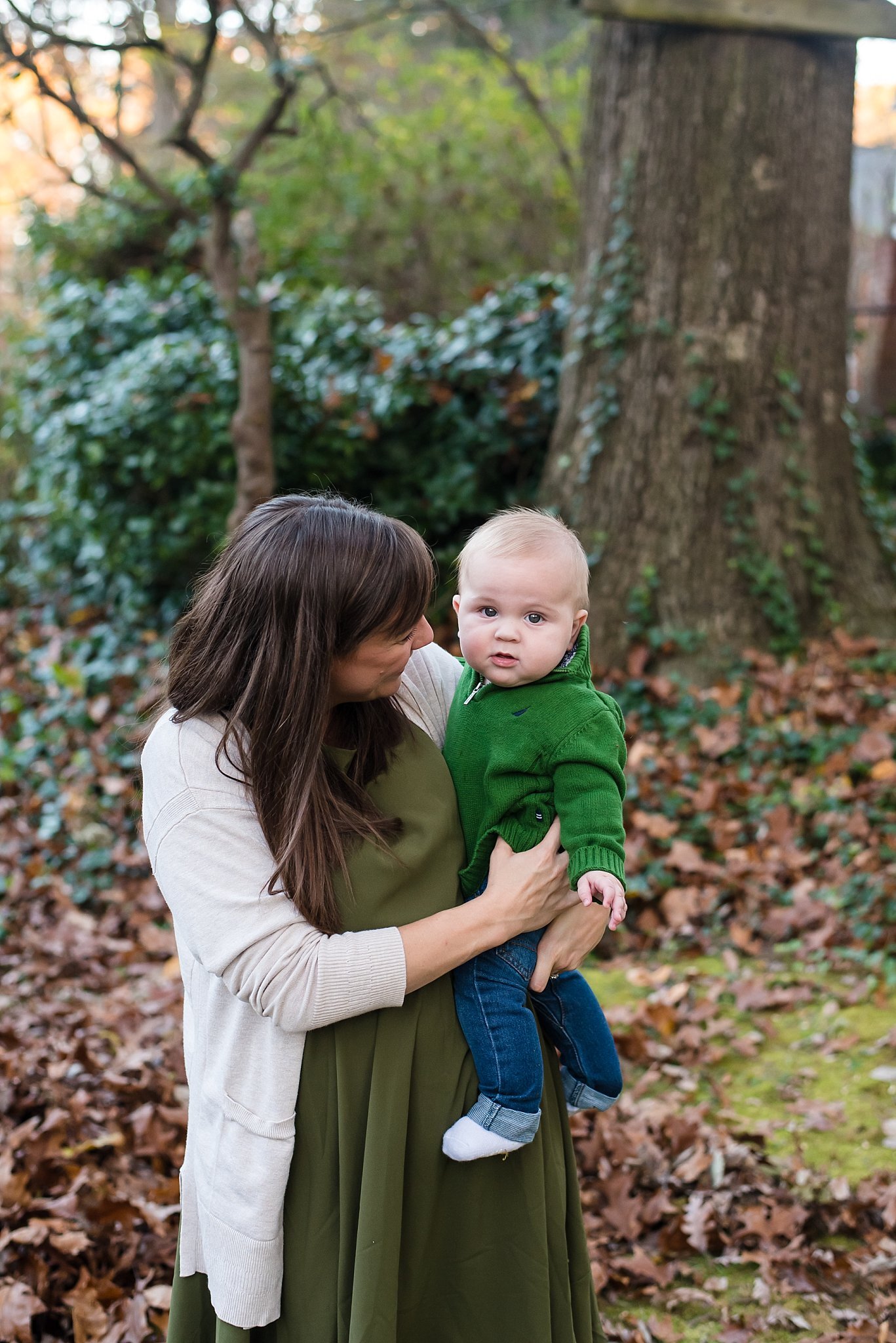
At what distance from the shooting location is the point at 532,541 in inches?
79.0

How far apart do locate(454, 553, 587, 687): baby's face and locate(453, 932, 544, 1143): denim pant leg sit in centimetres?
48

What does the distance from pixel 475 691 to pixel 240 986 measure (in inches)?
27.5

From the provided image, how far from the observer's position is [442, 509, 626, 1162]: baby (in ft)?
6.12

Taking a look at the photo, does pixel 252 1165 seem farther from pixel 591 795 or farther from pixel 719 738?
pixel 719 738

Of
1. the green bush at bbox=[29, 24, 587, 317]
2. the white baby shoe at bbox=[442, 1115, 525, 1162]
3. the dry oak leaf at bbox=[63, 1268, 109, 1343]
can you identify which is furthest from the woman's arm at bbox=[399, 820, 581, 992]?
the green bush at bbox=[29, 24, 587, 317]

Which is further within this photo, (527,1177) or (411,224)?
(411,224)

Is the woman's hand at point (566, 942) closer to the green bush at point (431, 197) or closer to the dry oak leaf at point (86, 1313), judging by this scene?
the dry oak leaf at point (86, 1313)

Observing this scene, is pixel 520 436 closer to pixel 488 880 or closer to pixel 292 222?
pixel 292 222

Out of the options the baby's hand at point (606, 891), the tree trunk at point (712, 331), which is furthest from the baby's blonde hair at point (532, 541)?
the tree trunk at point (712, 331)

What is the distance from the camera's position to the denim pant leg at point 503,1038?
185cm

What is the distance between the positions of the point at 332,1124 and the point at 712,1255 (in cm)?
157

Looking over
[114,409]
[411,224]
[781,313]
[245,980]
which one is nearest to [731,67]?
[781,313]

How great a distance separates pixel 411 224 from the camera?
9.96 meters

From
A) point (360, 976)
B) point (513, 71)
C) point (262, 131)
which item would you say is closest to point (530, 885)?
point (360, 976)
